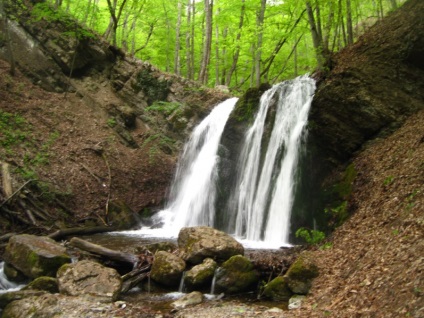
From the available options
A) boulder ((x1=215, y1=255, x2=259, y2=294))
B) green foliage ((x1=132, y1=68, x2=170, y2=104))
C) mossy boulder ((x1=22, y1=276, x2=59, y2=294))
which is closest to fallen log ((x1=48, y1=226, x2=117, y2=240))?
mossy boulder ((x1=22, y1=276, x2=59, y2=294))

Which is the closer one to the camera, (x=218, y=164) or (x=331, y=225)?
(x=331, y=225)

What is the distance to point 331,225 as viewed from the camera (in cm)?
845

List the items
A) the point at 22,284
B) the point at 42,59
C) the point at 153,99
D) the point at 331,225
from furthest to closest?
1. the point at 153,99
2. the point at 42,59
3. the point at 331,225
4. the point at 22,284

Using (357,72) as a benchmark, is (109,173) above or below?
below

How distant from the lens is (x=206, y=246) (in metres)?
7.17

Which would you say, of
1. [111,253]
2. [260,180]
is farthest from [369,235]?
[260,180]

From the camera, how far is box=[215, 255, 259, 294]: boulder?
6.26 meters

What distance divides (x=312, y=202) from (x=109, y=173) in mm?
7302

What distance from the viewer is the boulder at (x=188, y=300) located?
5821mm

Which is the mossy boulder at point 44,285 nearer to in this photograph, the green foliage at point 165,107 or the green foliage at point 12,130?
Answer: the green foliage at point 12,130

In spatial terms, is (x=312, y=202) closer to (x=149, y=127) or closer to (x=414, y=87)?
(x=414, y=87)

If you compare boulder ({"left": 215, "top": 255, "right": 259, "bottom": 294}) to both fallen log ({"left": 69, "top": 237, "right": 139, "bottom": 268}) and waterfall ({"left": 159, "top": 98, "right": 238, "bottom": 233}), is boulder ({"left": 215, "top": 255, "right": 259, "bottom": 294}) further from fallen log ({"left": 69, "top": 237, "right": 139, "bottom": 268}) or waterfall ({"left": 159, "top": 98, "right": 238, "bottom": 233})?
waterfall ({"left": 159, "top": 98, "right": 238, "bottom": 233})

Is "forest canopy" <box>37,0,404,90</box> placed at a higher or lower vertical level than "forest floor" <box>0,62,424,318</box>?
higher

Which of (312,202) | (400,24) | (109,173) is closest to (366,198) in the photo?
(312,202)
